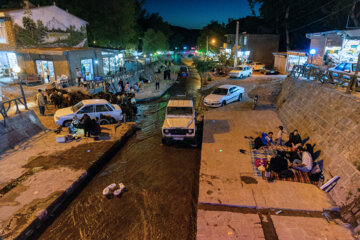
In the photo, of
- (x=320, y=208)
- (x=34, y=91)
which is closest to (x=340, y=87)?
(x=320, y=208)

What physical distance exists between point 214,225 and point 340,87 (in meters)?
10.3

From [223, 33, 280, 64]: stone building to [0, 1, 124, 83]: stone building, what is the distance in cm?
2974

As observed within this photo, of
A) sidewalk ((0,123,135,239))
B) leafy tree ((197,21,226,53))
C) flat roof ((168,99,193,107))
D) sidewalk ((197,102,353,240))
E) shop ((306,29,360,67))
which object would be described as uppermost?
leafy tree ((197,21,226,53))

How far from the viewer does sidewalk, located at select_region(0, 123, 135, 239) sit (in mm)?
6680

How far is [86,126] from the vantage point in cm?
1198

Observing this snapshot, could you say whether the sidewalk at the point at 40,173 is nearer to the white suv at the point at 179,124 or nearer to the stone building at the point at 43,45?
the white suv at the point at 179,124

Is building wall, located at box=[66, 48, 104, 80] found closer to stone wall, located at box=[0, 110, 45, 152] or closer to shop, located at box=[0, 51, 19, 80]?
shop, located at box=[0, 51, 19, 80]

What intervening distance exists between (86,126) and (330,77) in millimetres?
13767

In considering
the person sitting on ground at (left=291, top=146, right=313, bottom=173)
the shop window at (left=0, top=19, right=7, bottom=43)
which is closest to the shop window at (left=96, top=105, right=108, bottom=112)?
the person sitting on ground at (left=291, top=146, right=313, bottom=173)

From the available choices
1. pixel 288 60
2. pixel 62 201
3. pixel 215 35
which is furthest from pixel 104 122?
pixel 215 35

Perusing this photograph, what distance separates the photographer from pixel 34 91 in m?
19.4

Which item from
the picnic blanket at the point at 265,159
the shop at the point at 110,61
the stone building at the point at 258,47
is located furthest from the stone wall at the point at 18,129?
the stone building at the point at 258,47

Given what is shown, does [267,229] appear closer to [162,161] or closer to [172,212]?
[172,212]

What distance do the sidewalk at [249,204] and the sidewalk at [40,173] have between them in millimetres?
4773
